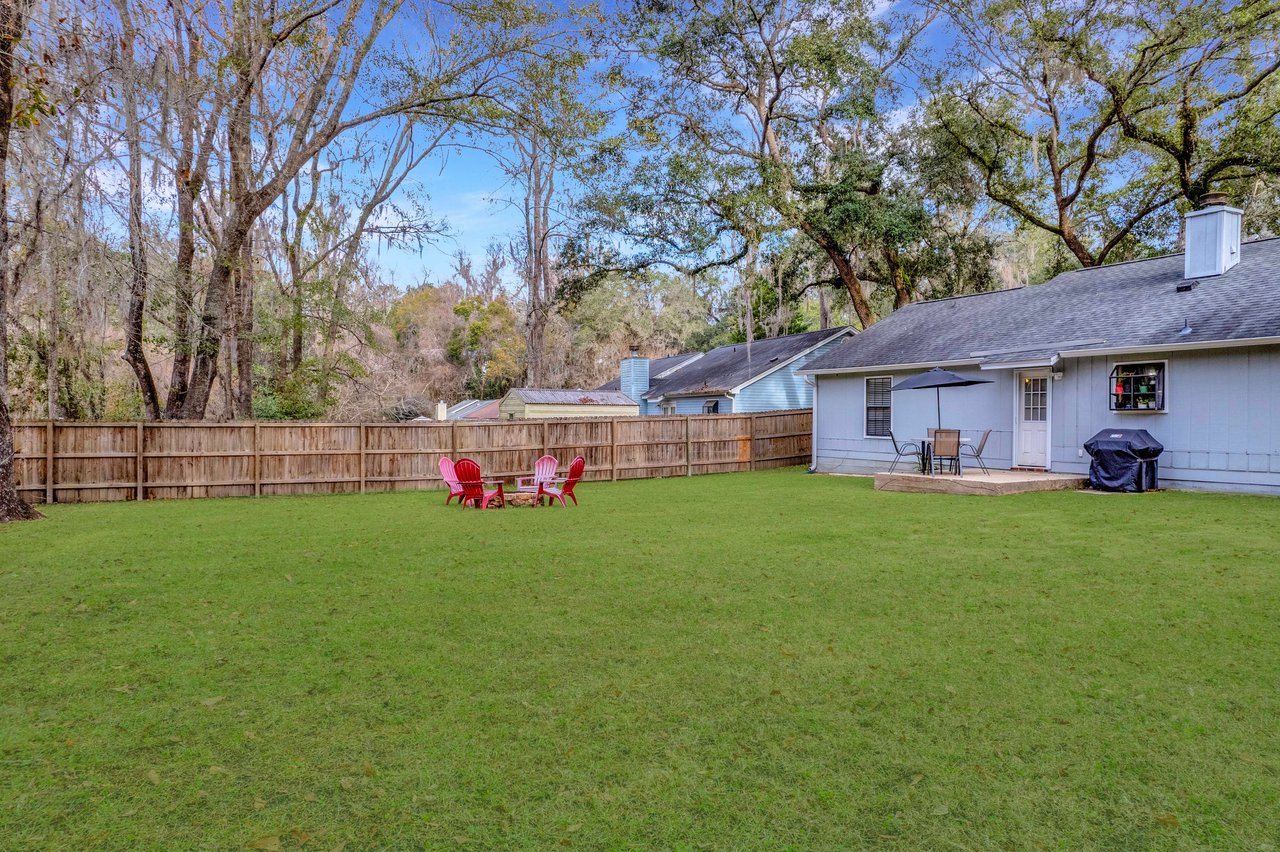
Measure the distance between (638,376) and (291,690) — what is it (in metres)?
25.8

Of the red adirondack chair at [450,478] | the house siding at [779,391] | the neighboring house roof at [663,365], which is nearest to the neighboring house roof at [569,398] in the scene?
the house siding at [779,391]

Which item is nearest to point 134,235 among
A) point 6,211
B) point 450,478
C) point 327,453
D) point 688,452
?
point 6,211

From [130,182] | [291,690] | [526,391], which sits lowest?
[291,690]

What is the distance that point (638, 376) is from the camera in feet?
96.1

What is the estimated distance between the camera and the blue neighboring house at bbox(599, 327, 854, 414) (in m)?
23.0

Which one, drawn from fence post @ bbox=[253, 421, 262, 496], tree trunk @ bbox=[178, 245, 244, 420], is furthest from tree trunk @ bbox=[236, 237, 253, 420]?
fence post @ bbox=[253, 421, 262, 496]

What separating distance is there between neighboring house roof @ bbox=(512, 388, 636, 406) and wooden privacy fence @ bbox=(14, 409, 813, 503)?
23.5ft

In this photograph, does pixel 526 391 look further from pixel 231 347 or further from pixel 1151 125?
pixel 1151 125

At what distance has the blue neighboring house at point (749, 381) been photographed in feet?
75.4

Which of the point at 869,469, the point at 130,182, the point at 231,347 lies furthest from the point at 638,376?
the point at 130,182

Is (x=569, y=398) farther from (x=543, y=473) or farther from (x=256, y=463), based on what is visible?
(x=543, y=473)

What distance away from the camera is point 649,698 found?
359 cm

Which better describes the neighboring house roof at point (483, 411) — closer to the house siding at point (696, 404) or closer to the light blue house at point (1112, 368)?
the house siding at point (696, 404)

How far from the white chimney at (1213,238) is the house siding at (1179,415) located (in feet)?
8.59
